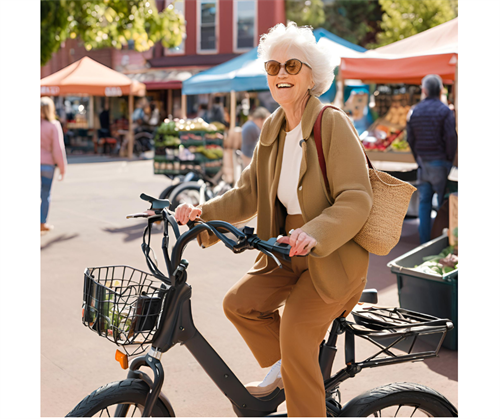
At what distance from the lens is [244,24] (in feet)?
84.4

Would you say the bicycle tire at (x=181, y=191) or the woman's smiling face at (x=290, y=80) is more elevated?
the woman's smiling face at (x=290, y=80)

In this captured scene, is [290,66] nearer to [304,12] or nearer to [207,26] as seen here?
[207,26]

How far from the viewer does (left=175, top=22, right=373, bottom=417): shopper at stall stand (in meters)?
2.27

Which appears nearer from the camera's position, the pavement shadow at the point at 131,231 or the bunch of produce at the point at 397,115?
the pavement shadow at the point at 131,231

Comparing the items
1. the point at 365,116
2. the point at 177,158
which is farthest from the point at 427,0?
the point at 177,158

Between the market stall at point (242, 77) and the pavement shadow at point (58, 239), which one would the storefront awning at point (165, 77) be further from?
the pavement shadow at point (58, 239)

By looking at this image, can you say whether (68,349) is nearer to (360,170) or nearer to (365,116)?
(360,170)

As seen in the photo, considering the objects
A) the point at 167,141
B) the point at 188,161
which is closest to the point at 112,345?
the point at 188,161

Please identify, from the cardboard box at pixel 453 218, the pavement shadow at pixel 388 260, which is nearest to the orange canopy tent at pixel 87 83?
the pavement shadow at pixel 388 260

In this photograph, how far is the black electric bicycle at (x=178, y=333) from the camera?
6.86 feet

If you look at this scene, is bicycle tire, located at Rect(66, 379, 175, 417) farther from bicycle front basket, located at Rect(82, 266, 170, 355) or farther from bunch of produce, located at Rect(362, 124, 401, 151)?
bunch of produce, located at Rect(362, 124, 401, 151)

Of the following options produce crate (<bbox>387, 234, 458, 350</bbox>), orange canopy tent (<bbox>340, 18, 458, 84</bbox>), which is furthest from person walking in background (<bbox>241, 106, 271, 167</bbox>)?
produce crate (<bbox>387, 234, 458, 350</bbox>)

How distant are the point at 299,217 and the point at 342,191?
0.89ft

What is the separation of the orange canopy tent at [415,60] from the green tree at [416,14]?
57.7ft
